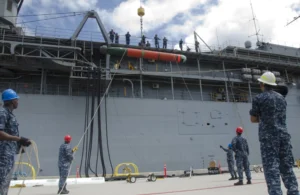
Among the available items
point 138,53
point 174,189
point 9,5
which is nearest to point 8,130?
point 174,189

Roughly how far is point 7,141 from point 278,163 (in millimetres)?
2891

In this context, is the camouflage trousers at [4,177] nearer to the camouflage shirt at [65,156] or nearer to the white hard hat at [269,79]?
the white hard hat at [269,79]

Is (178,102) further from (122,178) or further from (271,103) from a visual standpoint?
(271,103)

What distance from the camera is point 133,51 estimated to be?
42.0ft

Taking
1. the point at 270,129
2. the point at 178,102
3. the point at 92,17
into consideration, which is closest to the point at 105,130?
the point at 178,102

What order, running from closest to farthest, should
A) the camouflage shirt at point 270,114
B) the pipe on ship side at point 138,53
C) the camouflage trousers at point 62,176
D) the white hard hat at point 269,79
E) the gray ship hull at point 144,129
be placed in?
the camouflage shirt at point 270,114 < the white hard hat at point 269,79 < the camouflage trousers at point 62,176 < the gray ship hull at point 144,129 < the pipe on ship side at point 138,53

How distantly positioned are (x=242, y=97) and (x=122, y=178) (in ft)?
33.8

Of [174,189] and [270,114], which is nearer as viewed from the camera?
[270,114]

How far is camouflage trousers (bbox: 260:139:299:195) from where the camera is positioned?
7.95 ft

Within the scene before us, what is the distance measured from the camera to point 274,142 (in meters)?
2.51

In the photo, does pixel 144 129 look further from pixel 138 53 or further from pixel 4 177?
pixel 4 177

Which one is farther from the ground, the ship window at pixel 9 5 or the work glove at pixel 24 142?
the ship window at pixel 9 5

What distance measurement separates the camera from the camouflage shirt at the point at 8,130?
257 centimetres

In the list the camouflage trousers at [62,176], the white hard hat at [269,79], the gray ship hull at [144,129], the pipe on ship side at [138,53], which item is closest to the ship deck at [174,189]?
the camouflage trousers at [62,176]
